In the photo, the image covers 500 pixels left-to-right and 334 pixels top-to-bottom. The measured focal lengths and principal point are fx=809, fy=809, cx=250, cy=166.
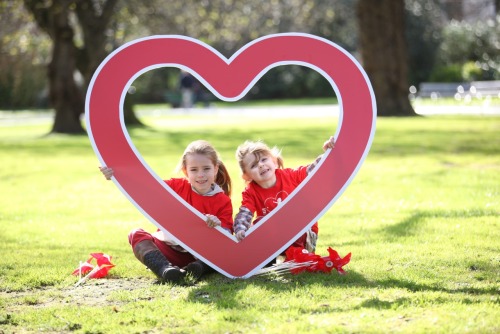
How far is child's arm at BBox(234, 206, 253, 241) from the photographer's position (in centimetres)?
570

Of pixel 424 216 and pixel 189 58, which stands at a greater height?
pixel 189 58

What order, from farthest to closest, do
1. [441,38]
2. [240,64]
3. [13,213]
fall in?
[441,38] → [13,213] → [240,64]

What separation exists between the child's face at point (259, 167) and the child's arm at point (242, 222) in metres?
0.28

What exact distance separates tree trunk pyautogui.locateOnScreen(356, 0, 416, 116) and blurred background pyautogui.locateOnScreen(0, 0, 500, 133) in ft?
0.09

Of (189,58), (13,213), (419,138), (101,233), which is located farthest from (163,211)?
(419,138)

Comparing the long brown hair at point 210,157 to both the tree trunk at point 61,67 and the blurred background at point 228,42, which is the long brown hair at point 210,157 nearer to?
the blurred background at point 228,42

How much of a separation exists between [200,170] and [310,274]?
1097mm

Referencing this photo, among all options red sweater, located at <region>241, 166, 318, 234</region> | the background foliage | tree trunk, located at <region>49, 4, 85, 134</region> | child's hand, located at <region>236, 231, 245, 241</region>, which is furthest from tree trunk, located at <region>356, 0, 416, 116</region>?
child's hand, located at <region>236, 231, 245, 241</region>

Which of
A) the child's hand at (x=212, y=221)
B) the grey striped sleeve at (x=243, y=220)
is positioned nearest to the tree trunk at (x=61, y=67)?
the grey striped sleeve at (x=243, y=220)

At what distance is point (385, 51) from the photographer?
2300 centimetres

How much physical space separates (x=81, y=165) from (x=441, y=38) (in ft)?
102

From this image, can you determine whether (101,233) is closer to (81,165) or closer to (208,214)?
(208,214)

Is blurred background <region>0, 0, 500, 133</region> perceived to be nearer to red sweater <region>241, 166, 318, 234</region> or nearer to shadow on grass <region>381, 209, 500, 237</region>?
shadow on grass <region>381, 209, 500, 237</region>

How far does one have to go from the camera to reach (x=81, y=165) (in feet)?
47.0
